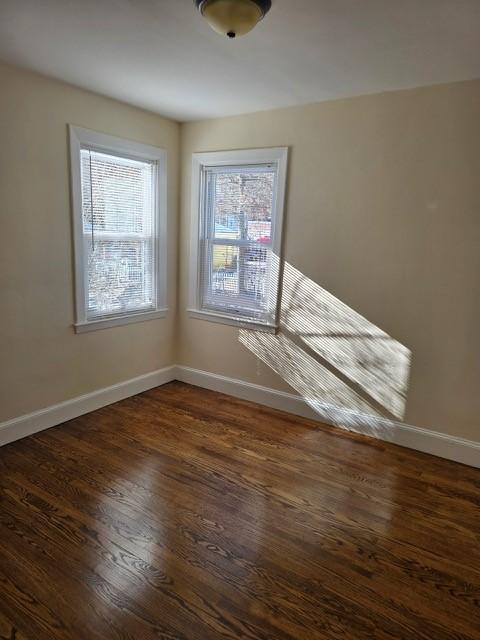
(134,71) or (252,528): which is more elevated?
(134,71)

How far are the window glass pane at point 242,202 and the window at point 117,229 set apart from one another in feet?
1.60

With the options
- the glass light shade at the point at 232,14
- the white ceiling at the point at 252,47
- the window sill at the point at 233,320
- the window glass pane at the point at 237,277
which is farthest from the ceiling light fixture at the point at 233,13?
the window sill at the point at 233,320

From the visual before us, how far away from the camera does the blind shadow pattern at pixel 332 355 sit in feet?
9.97

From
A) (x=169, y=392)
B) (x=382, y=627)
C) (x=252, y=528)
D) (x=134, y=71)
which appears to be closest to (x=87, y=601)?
(x=252, y=528)

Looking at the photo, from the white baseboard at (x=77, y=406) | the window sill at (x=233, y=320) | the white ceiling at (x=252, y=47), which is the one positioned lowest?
the white baseboard at (x=77, y=406)

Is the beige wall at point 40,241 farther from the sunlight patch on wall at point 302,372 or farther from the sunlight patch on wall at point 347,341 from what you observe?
the sunlight patch on wall at point 347,341

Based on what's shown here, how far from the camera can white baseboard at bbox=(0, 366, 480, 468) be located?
2.85 m

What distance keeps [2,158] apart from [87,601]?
8.19 feet

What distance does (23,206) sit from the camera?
2.72m

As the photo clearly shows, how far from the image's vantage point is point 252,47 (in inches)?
84.4

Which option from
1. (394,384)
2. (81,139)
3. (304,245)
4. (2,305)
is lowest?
(394,384)

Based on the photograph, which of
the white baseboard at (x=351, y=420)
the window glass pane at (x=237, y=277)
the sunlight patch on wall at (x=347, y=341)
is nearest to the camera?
the white baseboard at (x=351, y=420)

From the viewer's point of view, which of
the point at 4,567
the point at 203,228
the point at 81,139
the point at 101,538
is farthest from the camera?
the point at 203,228

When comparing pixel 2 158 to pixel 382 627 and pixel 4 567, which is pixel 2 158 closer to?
pixel 4 567
